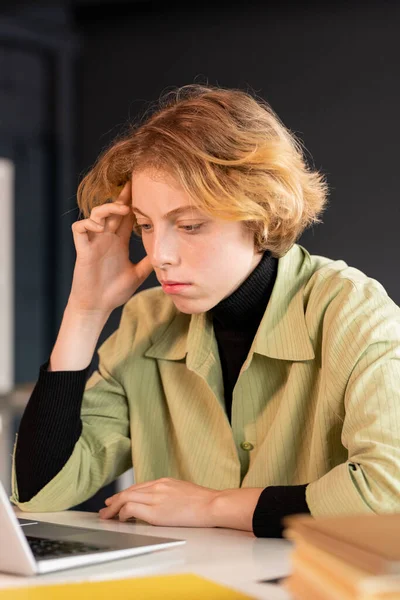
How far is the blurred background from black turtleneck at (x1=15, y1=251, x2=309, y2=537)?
2348 mm

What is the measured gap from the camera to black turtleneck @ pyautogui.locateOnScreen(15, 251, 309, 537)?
167cm

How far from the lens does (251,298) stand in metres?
1.66

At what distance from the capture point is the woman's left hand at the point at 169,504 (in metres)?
1.39

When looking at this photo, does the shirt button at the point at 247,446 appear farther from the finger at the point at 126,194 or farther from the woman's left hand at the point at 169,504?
the finger at the point at 126,194

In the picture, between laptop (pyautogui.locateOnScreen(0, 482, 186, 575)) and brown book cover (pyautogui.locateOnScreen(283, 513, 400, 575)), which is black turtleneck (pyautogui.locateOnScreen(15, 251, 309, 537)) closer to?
laptop (pyautogui.locateOnScreen(0, 482, 186, 575))

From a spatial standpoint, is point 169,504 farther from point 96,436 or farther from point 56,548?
point 96,436

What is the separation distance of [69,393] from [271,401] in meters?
0.39

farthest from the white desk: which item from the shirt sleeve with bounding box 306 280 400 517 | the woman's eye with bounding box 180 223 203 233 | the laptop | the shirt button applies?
the woman's eye with bounding box 180 223 203 233

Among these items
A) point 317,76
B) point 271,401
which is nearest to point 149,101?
point 317,76

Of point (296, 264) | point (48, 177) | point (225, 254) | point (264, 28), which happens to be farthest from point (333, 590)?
point (48, 177)

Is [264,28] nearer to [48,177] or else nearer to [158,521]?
[48,177]

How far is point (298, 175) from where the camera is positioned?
1664 millimetres

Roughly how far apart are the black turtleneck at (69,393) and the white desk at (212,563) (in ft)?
1.12

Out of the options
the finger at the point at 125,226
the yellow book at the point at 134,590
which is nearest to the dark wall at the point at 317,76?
the finger at the point at 125,226
